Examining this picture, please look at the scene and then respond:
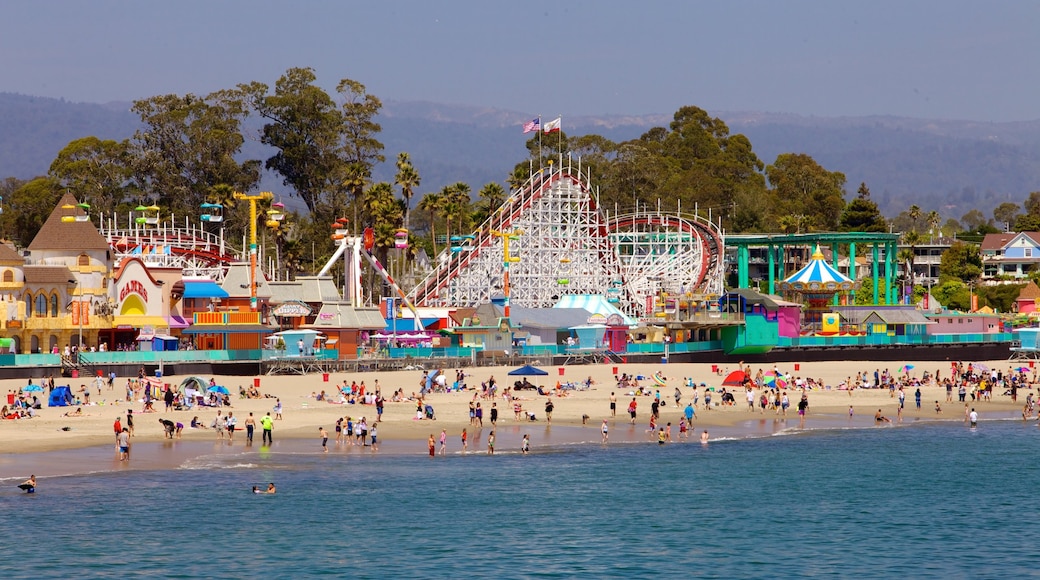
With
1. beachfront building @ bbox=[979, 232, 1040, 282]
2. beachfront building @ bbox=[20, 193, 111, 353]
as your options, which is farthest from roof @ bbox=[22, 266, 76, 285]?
beachfront building @ bbox=[979, 232, 1040, 282]

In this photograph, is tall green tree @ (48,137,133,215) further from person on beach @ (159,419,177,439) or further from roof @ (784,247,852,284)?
person on beach @ (159,419,177,439)

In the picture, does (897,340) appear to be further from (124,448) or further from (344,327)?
(124,448)

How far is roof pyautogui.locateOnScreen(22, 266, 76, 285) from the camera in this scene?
68.1m

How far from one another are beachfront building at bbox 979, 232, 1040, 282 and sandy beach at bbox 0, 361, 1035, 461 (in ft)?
216

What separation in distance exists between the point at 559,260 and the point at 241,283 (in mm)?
23342

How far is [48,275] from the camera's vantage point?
6875 cm

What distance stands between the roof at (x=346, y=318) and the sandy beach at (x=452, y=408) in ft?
19.1

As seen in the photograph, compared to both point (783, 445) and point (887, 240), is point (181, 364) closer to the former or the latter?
point (783, 445)

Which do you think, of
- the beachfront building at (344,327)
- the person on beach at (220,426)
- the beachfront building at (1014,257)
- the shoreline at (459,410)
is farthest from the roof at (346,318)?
the beachfront building at (1014,257)

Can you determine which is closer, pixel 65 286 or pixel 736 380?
pixel 736 380

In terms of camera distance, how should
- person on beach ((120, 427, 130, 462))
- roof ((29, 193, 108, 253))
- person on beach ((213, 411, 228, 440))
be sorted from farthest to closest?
roof ((29, 193, 108, 253)) → person on beach ((213, 411, 228, 440)) → person on beach ((120, 427, 130, 462))

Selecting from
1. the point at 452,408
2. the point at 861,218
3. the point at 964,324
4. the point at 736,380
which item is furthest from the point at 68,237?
the point at 861,218

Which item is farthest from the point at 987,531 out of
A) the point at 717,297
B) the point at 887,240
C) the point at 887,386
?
the point at 887,240

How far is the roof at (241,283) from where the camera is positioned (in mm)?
75188
